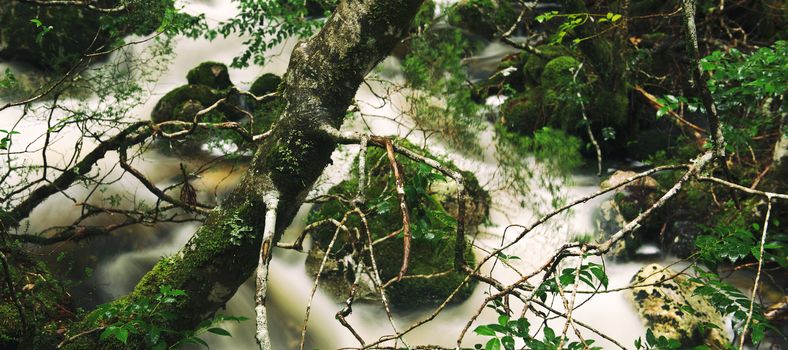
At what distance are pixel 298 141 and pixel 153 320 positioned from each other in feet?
3.01

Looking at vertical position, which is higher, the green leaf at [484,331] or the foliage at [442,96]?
the foliage at [442,96]

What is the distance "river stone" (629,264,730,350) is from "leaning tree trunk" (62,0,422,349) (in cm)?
292

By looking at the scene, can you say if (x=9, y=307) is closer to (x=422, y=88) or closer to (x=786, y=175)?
(x=422, y=88)

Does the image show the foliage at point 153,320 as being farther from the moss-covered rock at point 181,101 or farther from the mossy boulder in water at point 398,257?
the moss-covered rock at point 181,101

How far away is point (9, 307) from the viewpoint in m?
3.23

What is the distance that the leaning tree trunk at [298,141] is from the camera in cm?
234

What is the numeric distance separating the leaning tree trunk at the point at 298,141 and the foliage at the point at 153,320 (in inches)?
2.1

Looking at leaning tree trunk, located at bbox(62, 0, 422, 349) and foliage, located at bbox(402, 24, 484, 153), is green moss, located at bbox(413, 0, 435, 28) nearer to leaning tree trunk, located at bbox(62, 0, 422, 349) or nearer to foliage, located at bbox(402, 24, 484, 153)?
foliage, located at bbox(402, 24, 484, 153)

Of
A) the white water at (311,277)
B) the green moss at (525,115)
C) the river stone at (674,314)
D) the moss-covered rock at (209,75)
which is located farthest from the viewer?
the moss-covered rock at (209,75)

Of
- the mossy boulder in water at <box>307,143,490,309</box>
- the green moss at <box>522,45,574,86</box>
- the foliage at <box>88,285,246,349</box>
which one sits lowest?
the foliage at <box>88,285,246,349</box>

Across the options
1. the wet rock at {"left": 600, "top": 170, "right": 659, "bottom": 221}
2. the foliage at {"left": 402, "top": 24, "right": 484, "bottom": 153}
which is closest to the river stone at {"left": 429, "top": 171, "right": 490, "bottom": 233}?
the foliage at {"left": 402, "top": 24, "right": 484, "bottom": 153}

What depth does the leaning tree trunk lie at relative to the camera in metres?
2.34

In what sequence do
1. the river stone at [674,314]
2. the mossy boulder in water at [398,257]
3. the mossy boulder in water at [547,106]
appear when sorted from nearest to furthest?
the river stone at [674,314], the mossy boulder in water at [398,257], the mossy boulder in water at [547,106]

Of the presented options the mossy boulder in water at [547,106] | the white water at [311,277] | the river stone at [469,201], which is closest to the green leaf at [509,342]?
the white water at [311,277]
